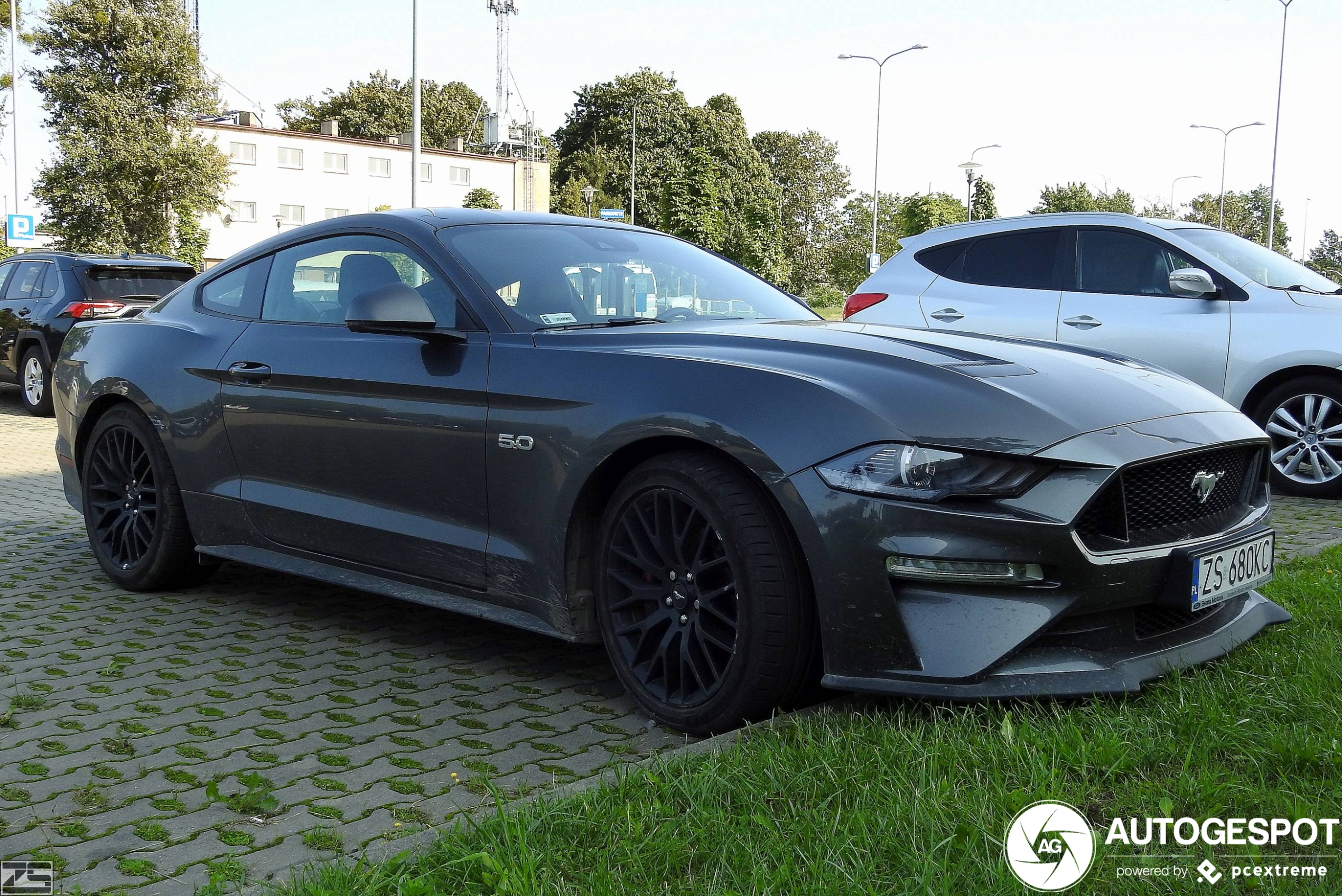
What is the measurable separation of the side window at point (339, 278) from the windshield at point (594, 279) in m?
0.15

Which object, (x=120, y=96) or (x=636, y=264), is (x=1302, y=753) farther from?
(x=120, y=96)

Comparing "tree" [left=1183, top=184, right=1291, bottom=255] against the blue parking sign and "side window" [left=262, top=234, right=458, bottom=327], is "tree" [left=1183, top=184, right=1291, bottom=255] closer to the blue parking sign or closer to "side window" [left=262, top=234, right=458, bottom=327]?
the blue parking sign

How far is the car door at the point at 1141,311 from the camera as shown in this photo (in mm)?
7695

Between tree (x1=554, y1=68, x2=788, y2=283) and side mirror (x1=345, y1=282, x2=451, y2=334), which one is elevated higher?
tree (x1=554, y1=68, x2=788, y2=283)

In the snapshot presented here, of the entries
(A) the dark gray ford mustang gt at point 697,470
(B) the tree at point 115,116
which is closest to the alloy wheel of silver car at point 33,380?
(A) the dark gray ford mustang gt at point 697,470

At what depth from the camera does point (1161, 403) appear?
361 centimetres

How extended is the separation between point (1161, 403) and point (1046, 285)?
490 centimetres

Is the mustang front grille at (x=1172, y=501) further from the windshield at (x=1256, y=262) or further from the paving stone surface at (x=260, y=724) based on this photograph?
the windshield at (x=1256, y=262)

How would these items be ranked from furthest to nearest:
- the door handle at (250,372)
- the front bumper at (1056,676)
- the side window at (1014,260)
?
the side window at (1014,260) < the door handle at (250,372) < the front bumper at (1056,676)

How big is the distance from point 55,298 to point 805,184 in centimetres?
7252

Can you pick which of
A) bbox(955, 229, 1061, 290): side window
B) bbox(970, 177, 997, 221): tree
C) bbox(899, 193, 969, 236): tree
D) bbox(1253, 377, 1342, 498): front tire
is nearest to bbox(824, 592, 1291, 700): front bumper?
bbox(1253, 377, 1342, 498): front tire

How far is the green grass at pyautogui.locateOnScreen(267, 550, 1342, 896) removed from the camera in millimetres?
2453

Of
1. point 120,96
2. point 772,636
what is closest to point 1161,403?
point 772,636

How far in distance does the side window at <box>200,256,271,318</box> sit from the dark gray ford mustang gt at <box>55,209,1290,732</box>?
0.02m
